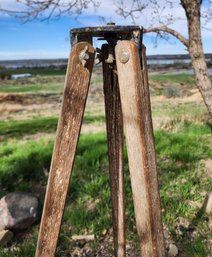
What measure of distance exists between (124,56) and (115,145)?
2.53ft

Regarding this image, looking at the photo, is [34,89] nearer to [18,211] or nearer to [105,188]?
[105,188]

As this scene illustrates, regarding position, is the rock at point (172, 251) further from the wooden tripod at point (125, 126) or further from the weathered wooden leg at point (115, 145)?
the wooden tripod at point (125, 126)

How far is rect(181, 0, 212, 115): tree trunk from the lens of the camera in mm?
6168

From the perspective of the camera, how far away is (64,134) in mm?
2391

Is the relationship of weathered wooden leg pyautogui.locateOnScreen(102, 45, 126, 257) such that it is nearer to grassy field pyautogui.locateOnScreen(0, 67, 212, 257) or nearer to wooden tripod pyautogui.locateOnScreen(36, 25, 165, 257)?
wooden tripod pyautogui.locateOnScreen(36, 25, 165, 257)

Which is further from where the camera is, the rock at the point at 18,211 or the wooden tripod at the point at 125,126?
the rock at the point at 18,211

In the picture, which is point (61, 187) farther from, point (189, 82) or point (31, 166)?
point (189, 82)

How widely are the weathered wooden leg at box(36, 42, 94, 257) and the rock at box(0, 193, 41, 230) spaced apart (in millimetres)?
2412

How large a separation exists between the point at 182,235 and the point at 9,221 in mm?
2146

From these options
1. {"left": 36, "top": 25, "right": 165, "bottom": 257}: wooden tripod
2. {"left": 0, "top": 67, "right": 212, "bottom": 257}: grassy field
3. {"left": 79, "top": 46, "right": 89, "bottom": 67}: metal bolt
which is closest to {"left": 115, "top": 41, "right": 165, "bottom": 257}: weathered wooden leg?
{"left": 36, "top": 25, "right": 165, "bottom": 257}: wooden tripod

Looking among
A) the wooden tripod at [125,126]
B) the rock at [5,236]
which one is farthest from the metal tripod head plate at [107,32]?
the rock at [5,236]

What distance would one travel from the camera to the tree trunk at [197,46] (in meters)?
6.17

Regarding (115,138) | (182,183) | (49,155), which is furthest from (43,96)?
(115,138)

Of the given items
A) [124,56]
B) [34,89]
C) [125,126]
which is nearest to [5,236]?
[125,126]
